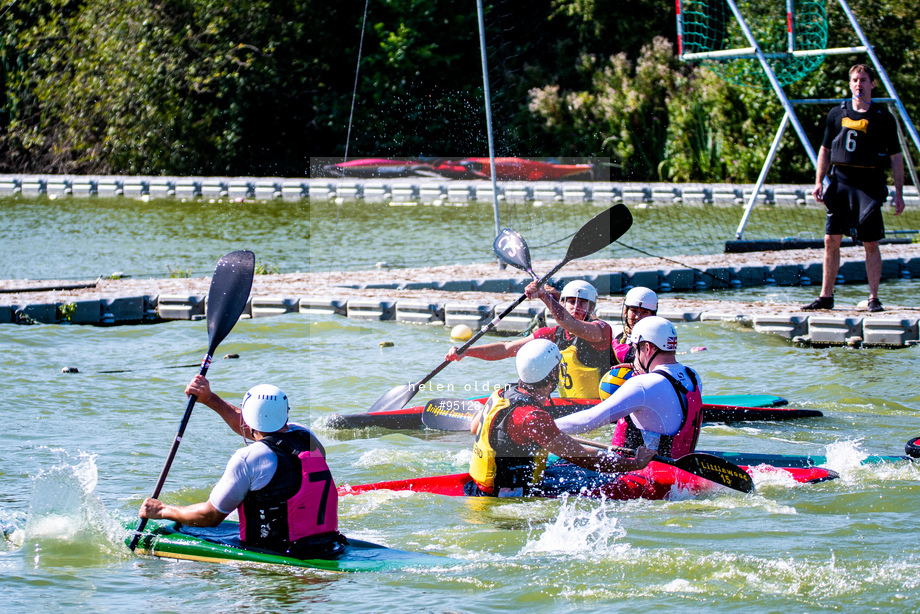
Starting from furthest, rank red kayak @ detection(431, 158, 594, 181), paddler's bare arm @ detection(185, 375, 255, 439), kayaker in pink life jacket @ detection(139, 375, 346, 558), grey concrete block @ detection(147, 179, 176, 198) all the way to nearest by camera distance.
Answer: grey concrete block @ detection(147, 179, 176, 198) < red kayak @ detection(431, 158, 594, 181) < paddler's bare arm @ detection(185, 375, 255, 439) < kayaker in pink life jacket @ detection(139, 375, 346, 558)

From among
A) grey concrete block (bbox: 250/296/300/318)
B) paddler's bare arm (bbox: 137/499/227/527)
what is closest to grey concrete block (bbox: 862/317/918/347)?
grey concrete block (bbox: 250/296/300/318)

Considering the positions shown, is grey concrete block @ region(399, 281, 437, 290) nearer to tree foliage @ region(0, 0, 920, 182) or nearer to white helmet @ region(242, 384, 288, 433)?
white helmet @ region(242, 384, 288, 433)

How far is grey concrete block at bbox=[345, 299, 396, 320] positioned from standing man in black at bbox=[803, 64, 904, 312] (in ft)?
13.1

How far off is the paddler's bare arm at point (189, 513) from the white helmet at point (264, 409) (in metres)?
0.40

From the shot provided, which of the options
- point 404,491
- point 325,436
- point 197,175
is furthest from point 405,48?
point 404,491

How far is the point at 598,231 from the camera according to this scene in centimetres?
811

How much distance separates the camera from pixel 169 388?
8492 millimetres

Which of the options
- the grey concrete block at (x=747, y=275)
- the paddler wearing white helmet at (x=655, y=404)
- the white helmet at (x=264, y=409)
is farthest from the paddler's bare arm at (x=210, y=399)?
the grey concrete block at (x=747, y=275)

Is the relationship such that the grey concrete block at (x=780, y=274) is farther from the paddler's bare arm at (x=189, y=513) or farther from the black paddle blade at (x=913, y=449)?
the paddler's bare arm at (x=189, y=513)

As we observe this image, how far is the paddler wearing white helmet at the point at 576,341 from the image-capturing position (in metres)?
6.86

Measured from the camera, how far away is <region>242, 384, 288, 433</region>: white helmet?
455 centimetres

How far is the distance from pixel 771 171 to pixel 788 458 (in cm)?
1558

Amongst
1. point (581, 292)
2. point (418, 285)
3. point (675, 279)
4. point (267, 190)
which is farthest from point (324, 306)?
point (267, 190)

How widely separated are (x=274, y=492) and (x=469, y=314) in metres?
5.84
